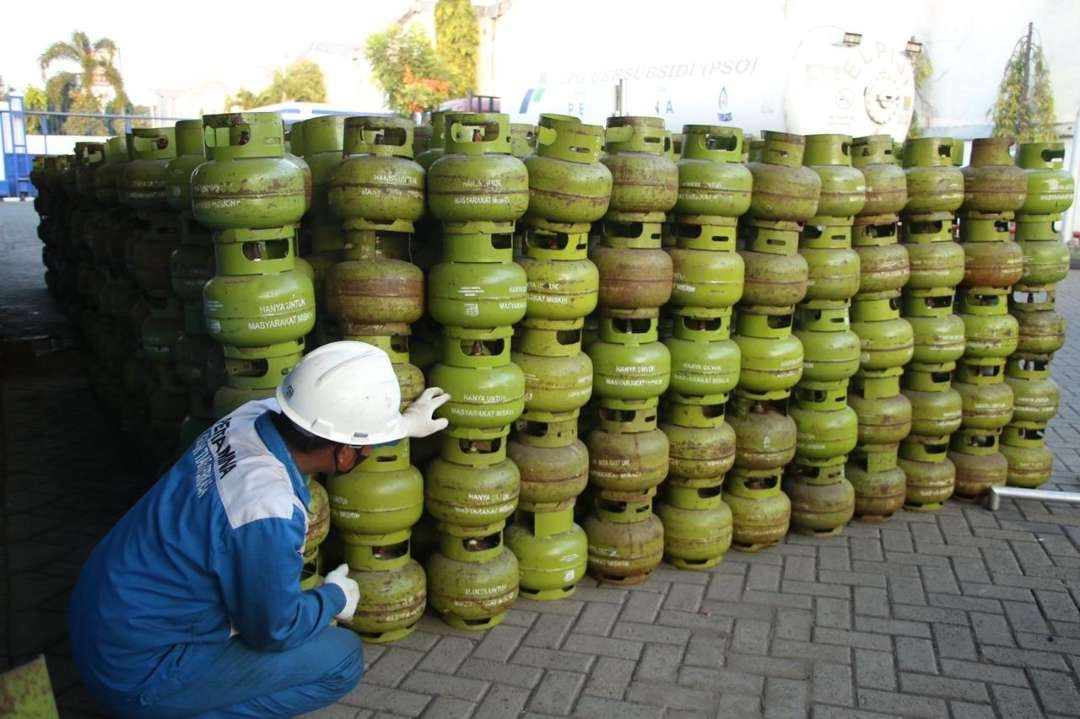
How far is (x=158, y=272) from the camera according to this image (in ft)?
15.2

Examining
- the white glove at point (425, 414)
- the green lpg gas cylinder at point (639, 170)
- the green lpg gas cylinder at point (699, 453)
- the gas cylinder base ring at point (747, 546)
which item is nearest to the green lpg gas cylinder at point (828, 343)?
the green lpg gas cylinder at point (699, 453)

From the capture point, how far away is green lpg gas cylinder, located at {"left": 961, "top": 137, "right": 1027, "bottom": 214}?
5.09 m

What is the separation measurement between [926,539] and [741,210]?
2084 millimetres

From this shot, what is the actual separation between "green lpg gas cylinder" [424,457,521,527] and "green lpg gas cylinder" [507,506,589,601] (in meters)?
0.26

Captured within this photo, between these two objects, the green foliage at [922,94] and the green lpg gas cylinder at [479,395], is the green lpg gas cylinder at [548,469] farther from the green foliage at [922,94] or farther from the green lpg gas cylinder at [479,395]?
the green foliage at [922,94]

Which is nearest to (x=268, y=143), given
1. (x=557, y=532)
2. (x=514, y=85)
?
(x=557, y=532)

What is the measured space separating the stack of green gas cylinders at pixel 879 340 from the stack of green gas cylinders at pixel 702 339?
0.93 meters

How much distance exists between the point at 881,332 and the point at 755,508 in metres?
1.18

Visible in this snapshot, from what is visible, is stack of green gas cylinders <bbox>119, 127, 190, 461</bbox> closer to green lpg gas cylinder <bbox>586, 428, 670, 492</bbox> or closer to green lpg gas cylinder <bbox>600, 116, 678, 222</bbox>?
green lpg gas cylinder <bbox>586, 428, 670, 492</bbox>

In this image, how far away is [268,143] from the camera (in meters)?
3.53

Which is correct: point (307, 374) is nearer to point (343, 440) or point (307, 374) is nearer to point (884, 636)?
point (343, 440)

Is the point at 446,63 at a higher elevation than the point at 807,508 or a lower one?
higher

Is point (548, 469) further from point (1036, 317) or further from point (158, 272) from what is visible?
point (1036, 317)

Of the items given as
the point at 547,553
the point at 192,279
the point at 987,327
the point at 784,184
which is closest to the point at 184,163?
the point at 192,279
